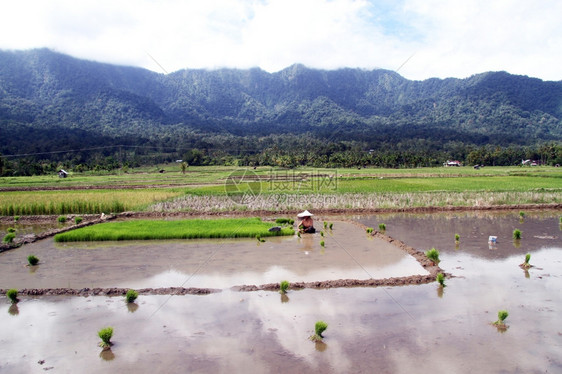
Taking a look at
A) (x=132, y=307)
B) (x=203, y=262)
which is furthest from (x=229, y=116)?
(x=132, y=307)

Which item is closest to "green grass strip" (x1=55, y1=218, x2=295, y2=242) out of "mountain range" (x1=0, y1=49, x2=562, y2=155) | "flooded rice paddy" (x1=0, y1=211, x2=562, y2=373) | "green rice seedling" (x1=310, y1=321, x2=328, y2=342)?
"flooded rice paddy" (x1=0, y1=211, x2=562, y2=373)

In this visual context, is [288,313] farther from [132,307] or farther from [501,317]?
[501,317]

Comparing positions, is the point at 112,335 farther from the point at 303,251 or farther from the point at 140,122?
the point at 140,122

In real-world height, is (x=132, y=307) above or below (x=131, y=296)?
below

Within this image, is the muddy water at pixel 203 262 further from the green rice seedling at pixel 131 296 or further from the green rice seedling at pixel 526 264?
the green rice seedling at pixel 526 264

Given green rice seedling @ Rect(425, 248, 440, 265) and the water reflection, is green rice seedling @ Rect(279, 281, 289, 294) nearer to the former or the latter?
the water reflection

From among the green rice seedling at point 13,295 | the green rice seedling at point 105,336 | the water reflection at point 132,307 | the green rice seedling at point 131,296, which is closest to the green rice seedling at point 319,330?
the green rice seedling at point 105,336
